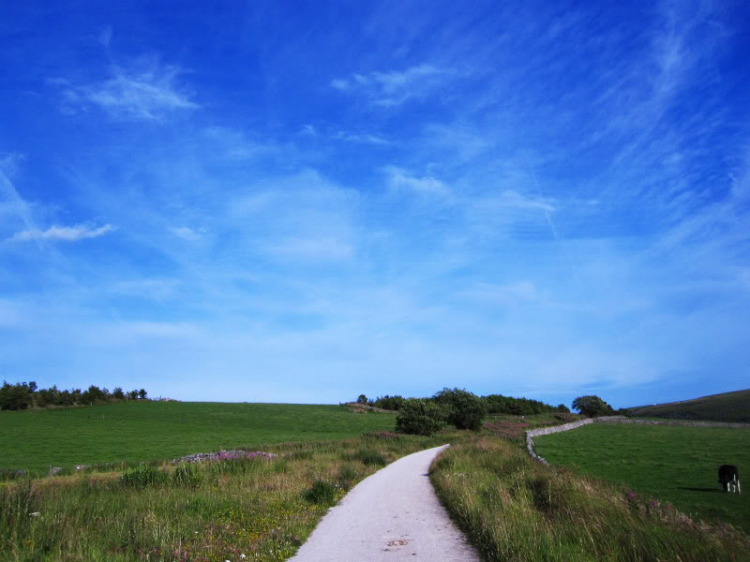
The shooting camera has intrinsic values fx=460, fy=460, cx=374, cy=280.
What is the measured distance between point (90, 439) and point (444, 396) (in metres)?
49.5

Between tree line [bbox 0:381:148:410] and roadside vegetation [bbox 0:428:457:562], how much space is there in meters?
84.4

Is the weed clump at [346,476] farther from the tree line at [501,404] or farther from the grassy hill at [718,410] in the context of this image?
the grassy hill at [718,410]

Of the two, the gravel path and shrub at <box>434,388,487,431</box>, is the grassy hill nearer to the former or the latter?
shrub at <box>434,388,487,431</box>

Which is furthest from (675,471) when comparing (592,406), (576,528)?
(592,406)

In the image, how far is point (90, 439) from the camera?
46375mm

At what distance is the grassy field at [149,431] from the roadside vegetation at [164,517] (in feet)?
69.1

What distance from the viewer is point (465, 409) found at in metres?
73.1

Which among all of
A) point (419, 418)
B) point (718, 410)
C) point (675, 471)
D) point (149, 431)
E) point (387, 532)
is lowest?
point (675, 471)

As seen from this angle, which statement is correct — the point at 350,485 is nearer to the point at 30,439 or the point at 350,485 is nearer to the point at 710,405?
the point at 30,439

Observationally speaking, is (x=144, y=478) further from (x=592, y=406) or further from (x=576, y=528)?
(x=592, y=406)

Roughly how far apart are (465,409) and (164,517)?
67.3 metres

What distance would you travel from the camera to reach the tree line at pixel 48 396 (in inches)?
3157

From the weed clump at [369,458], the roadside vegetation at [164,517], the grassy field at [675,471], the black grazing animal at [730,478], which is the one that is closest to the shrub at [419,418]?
the grassy field at [675,471]

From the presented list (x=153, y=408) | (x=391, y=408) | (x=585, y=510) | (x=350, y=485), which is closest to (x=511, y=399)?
(x=391, y=408)
